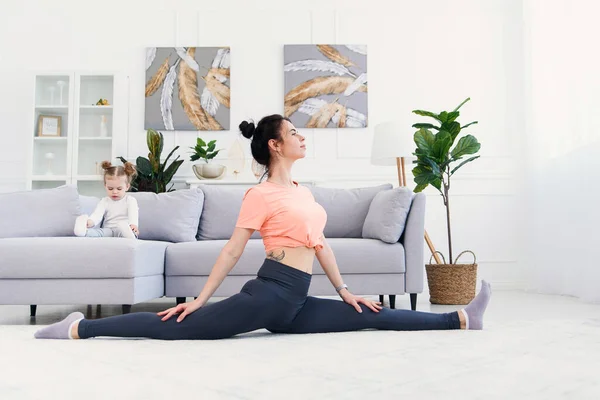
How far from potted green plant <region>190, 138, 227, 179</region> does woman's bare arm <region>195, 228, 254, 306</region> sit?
280 cm

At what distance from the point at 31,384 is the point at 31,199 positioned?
2.14 meters

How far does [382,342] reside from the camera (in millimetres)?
1896

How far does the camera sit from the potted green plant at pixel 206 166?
4.67 m

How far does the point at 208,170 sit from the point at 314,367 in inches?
131

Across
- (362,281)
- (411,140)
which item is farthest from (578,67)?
(362,281)

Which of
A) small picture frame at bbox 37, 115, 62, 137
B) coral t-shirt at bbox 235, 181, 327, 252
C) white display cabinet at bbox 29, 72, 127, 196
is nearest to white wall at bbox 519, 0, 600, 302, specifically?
coral t-shirt at bbox 235, 181, 327, 252

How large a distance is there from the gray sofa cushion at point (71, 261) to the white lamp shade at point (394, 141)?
84.1 inches

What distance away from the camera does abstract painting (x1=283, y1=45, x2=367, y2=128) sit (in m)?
5.04

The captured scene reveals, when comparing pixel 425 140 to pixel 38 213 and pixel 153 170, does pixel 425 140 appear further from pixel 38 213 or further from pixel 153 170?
pixel 38 213

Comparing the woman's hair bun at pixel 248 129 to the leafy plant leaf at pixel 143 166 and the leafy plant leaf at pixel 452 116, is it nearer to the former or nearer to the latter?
the leafy plant leaf at pixel 452 116

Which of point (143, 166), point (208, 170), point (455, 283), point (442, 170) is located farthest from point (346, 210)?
point (143, 166)

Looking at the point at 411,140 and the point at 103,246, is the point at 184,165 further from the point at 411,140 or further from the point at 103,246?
the point at 103,246

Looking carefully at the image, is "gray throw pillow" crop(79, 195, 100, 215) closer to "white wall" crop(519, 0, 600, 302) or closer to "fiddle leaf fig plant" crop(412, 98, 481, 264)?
"fiddle leaf fig plant" crop(412, 98, 481, 264)

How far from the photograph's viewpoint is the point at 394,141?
13.6ft
